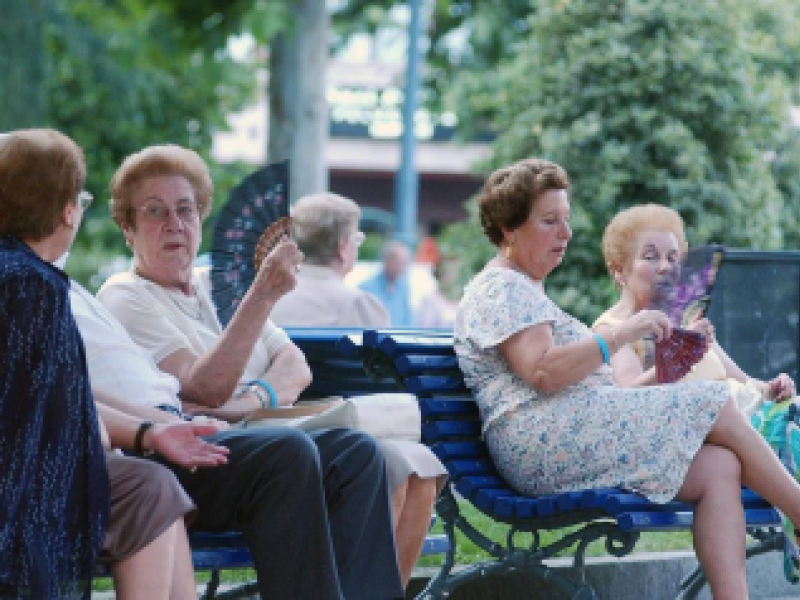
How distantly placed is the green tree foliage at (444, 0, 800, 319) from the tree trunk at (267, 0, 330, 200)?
4074 millimetres

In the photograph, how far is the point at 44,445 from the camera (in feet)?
12.9

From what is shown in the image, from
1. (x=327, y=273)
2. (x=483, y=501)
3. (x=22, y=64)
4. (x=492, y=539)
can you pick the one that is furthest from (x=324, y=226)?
(x=22, y=64)

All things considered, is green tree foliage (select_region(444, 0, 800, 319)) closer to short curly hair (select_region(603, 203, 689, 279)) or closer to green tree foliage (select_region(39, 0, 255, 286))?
short curly hair (select_region(603, 203, 689, 279))

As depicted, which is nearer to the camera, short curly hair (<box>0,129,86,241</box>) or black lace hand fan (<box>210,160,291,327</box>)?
short curly hair (<box>0,129,86,241</box>)

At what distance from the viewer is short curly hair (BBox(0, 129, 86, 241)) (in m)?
4.11

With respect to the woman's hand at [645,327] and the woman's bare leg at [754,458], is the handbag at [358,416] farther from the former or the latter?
the woman's bare leg at [754,458]

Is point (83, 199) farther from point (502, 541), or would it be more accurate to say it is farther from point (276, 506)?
point (502, 541)

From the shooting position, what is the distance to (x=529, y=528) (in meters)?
5.14

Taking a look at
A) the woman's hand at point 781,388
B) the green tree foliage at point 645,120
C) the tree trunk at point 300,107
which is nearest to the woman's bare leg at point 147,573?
the woman's hand at point 781,388

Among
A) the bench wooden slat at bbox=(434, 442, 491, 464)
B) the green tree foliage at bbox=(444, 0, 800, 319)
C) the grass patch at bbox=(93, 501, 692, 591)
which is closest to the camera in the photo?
the bench wooden slat at bbox=(434, 442, 491, 464)

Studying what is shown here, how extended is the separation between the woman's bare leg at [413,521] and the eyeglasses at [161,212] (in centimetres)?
100

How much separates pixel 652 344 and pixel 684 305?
466 mm

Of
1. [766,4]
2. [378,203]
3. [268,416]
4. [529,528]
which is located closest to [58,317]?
[268,416]

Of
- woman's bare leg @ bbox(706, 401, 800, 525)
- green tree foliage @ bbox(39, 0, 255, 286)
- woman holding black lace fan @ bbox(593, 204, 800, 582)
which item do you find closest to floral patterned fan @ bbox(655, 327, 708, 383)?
woman holding black lace fan @ bbox(593, 204, 800, 582)
